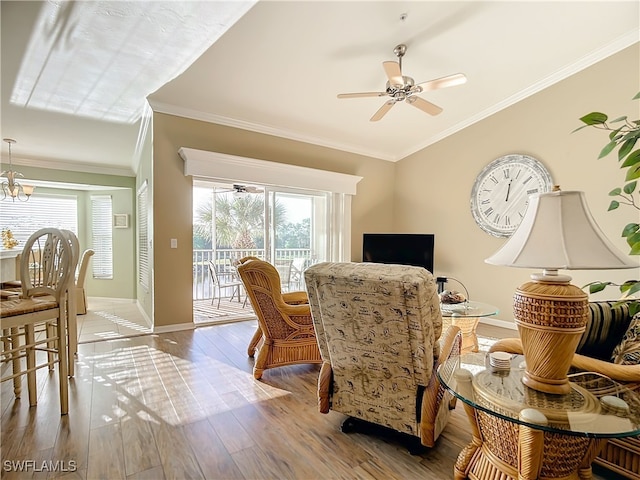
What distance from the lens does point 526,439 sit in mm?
1225

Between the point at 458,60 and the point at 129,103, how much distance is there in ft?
13.0

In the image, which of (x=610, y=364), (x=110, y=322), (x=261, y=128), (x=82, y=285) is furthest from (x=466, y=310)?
(x=82, y=285)

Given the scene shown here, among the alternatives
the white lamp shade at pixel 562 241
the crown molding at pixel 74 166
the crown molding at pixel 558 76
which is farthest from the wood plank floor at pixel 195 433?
the crown molding at pixel 558 76

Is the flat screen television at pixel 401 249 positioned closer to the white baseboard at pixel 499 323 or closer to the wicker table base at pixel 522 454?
the white baseboard at pixel 499 323

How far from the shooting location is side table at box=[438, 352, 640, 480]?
1112 millimetres

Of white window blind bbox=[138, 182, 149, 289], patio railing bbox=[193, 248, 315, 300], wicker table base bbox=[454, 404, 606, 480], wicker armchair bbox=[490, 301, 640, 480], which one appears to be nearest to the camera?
wicker table base bbox=[454, 404, 606, 480]

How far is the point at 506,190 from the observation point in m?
4.37

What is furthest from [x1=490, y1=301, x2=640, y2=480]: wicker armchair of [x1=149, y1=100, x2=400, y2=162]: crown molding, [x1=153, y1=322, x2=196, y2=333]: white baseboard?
[x1=149, y1=100, x2=400, y2=162]: crown molding

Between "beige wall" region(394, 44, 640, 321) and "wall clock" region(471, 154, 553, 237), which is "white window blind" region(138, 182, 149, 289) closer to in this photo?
"beige wall" region(394, 44, 640, 321)

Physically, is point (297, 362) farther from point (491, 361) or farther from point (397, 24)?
point (397, 24)

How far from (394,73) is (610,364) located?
259 cm

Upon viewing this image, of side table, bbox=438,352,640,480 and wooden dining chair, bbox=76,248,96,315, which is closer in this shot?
side table, bbox=438,352,640,480

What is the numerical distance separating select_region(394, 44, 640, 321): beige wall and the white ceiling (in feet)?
0.82

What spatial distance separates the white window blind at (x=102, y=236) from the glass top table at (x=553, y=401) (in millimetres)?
6682
